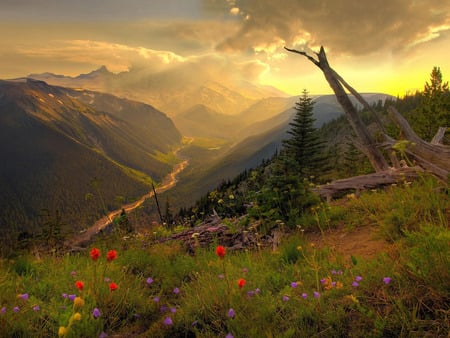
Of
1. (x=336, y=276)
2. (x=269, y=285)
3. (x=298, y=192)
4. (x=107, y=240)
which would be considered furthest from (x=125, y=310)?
(x=298, y=192)

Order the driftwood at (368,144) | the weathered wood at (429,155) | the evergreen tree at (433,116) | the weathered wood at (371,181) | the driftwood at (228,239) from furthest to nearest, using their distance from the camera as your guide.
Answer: the evergreen tree at (433,116)
the weathered wood at (371,181)
the driftwood at (228,239)
the driftwood at (368,144)
the weathered wood at (429,155)

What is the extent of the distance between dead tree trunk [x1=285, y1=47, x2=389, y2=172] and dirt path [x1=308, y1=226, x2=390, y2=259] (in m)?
1.92

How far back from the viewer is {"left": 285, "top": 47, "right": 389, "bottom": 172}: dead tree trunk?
279 inches

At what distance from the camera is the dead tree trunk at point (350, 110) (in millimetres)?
7098

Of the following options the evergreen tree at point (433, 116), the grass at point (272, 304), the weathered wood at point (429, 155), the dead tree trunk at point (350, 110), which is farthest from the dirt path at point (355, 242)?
the evergreen tree at point (433, 116)

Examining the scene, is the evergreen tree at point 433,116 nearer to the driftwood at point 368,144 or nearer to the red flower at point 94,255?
the driftwood at point 368,144

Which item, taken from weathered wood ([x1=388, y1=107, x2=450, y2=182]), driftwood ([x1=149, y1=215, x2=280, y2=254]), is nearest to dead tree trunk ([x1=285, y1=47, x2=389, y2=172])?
weathered wood ([x1=388, y1=107, x2=450, y2=182])

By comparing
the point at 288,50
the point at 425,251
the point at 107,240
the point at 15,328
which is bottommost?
the point at 107,240

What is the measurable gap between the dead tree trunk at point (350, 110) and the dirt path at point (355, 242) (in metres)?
1.92

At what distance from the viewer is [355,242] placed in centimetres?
548

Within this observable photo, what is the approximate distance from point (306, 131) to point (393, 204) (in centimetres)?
4506

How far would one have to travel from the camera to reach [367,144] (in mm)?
7141

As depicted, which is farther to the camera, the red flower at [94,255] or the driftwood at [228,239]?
the driftwood at [228,239]

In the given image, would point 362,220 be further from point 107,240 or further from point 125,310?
point 107,240
